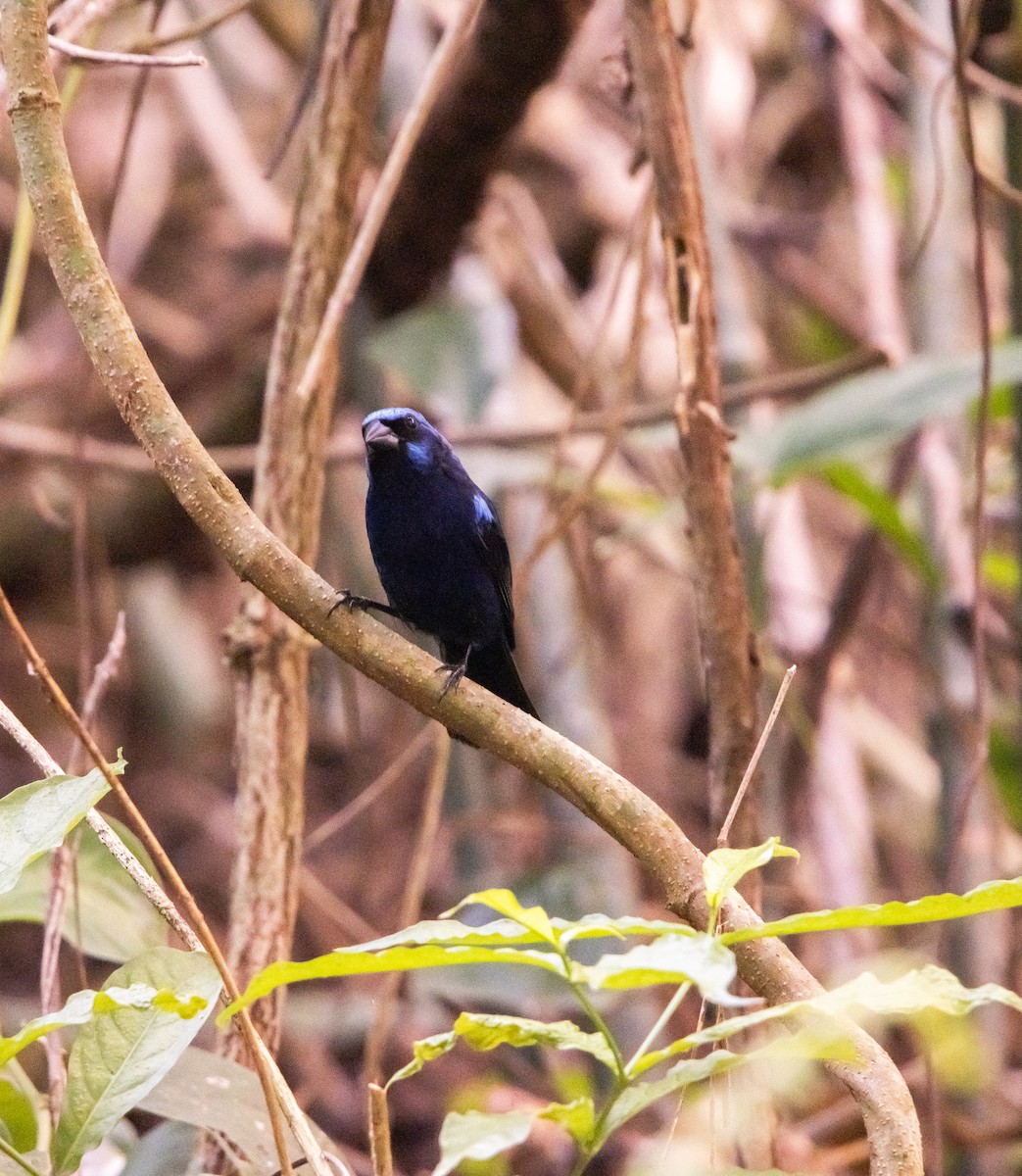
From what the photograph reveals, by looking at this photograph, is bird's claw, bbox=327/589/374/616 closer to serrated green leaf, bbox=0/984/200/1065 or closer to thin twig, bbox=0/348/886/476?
serrated green leaf, bbox=0/984/200/1065

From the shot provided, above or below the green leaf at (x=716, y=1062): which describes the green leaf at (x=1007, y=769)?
below

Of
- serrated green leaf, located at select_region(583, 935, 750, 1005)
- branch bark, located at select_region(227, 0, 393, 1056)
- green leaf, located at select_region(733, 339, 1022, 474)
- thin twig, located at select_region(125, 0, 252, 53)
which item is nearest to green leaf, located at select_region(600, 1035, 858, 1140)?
serrated green leaf, located at select_region(583, 935, 750, 1005)

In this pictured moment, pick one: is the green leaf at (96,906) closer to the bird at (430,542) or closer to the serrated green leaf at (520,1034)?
the bird at (430,542)

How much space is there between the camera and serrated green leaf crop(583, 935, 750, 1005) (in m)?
0.98

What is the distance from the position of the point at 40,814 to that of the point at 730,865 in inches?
29.4

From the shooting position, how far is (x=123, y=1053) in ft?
4.95

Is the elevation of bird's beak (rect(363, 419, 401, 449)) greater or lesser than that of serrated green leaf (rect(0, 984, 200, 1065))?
greater

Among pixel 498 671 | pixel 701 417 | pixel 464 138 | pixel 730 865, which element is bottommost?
pixel 498 671

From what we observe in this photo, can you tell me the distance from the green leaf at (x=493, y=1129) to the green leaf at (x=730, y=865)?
0.73 ft

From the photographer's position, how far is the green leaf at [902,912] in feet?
3.66

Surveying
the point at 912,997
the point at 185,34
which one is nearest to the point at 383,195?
the point at 185,34

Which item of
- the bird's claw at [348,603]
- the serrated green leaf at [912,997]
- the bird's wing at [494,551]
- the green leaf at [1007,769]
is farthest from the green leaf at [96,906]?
the green leaf at [1007,769]

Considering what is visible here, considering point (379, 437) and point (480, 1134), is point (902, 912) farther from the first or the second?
point (379, 437)

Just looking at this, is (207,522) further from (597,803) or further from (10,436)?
(10,436)
